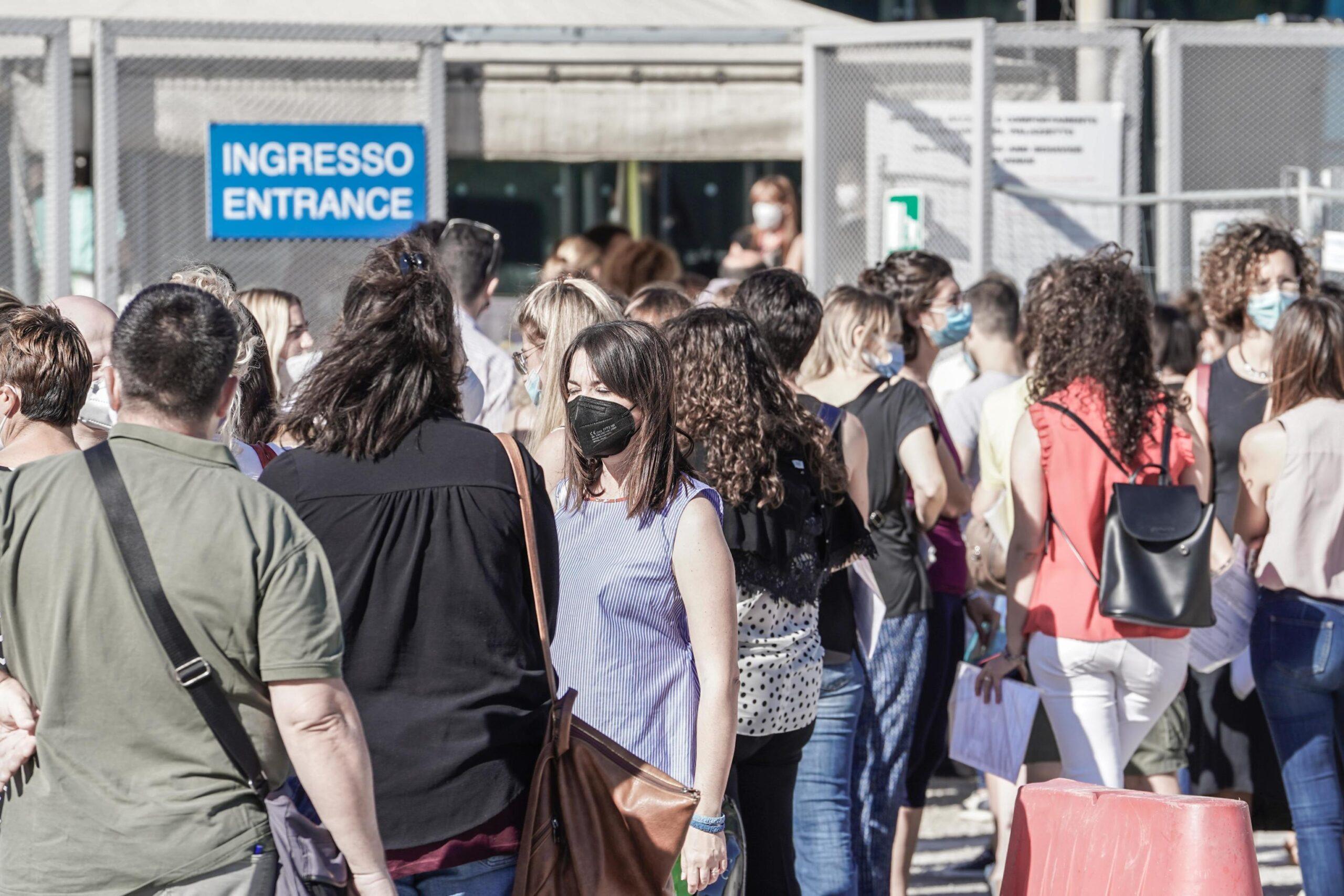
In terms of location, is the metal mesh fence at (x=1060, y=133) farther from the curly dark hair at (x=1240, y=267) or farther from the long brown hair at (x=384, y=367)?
the long brown hair at (x=384, y=367)

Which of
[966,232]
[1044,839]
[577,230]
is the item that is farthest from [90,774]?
[577,230]

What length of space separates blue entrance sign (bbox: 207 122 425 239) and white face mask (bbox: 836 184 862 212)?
2.08m

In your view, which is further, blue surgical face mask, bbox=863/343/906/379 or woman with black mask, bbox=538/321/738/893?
blue surgical face mask, bbox=863/343/906/379

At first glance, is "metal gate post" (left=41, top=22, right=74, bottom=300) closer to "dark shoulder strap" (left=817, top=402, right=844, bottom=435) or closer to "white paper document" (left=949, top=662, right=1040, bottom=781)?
"dark shoulder strap" (left=817, top=402, right=844, bottom=435)

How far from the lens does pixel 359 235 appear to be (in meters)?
Answer: 7.67

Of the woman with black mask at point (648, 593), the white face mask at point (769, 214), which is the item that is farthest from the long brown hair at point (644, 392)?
the white face mask at point (769, 214)

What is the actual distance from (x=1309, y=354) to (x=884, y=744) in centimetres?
168

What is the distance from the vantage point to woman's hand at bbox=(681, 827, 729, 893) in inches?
120

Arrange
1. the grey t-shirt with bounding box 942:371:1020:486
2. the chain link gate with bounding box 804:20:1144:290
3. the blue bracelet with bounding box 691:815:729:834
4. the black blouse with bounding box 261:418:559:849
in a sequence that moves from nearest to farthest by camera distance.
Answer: the black blouse with bounding box 261:418:559:849
the blue bracelet with bounding box 691:815:729:834
the grey t-shirt with bounding box 942:371:1020:486
the chain link gate with bounding box 804:20:1144:290

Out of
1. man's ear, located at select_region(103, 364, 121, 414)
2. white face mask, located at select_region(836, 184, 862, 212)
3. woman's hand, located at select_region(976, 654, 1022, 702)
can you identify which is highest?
white face mask, located at select_region(836, 184, 862, 212)

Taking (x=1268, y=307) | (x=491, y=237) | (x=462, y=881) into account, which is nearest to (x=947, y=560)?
(x=1268, y=307)

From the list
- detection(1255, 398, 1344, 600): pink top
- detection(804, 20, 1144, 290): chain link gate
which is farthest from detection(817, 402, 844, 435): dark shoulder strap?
detection(804, 20, 1144, 290): chain link gate

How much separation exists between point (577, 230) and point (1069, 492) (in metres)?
7.48

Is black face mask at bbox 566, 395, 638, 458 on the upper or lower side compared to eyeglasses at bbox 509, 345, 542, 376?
lower
